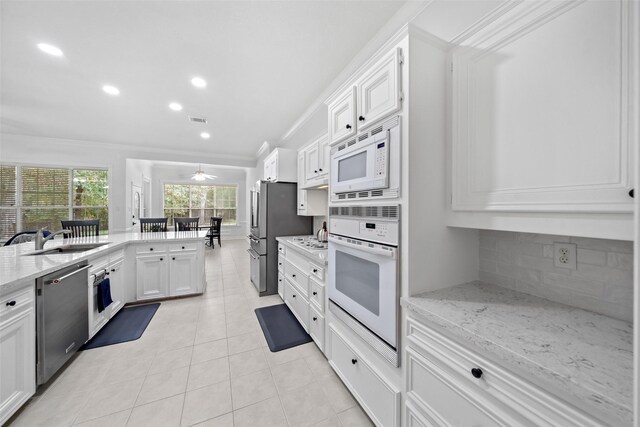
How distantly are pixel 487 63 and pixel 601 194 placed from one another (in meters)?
0.77

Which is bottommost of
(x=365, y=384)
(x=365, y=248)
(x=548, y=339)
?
(x=365, y=384)

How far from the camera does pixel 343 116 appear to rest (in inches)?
67.5

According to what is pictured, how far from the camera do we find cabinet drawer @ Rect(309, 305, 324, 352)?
209cm

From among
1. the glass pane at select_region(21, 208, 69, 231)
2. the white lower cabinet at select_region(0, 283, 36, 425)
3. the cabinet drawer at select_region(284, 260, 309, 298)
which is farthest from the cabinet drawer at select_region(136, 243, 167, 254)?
the glass pane at select_region(21, 208, 69, 231)

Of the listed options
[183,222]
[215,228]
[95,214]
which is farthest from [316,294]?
[215,228]

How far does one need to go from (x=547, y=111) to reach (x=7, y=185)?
8567 millimetres

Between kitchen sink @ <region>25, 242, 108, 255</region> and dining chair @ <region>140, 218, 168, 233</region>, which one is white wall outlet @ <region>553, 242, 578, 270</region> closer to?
kitchen sink @ <region>25, 242, 108, 255</region>

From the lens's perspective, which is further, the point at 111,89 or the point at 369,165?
the point at 111,89

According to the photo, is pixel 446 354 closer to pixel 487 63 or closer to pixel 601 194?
pixel 601 194

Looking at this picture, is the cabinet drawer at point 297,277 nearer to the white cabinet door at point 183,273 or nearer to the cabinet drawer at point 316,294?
the cabinet drawer at point 316,294

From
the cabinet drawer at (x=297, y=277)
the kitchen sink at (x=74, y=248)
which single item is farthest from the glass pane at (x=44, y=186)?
the cabinet drawer at (x=297, y=277)

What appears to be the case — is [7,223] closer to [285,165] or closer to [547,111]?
[285,165]

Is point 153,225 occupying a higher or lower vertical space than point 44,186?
lower

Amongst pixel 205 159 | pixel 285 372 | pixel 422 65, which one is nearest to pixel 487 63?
pixel 422 65
